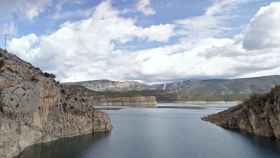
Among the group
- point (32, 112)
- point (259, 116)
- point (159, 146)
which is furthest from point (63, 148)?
point (259, 116)

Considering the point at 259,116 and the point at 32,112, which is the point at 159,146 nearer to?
the point at 32,112

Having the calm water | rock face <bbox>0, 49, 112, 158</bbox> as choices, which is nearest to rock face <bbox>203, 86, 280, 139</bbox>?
the calm water

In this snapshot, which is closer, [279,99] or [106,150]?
[106,150]

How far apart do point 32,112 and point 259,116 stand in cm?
6391

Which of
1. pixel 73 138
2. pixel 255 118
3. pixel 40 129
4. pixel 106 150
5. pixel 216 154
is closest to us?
pixel 216 154

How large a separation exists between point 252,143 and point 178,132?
22.1m

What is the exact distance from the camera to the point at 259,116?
309 ft

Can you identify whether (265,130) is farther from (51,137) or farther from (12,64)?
(12,64)

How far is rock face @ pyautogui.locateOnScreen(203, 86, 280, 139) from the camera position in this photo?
85.8 m

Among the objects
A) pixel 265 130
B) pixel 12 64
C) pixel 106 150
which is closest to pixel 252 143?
Result: pixel 265 130

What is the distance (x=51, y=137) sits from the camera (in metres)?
76.6

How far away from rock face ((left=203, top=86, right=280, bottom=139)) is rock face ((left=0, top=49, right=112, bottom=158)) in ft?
142

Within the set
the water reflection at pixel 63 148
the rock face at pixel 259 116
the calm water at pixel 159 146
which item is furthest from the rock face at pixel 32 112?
the rock face at pixel 259 116

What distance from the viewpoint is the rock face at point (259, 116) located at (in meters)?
85.8
